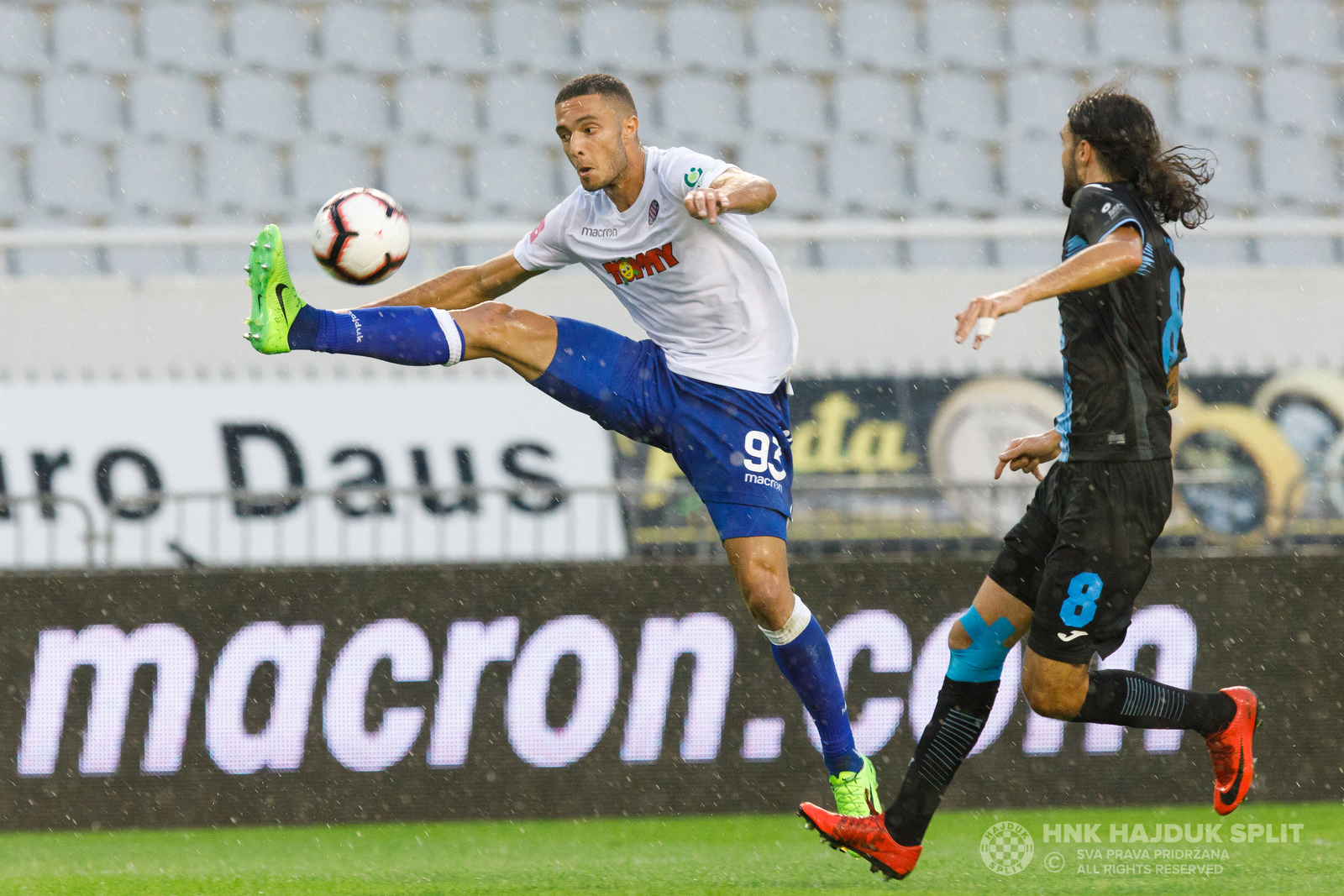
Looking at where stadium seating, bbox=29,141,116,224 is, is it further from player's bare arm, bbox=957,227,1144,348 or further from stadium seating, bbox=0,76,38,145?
player's bare arm, bbox=957,227,1144,348

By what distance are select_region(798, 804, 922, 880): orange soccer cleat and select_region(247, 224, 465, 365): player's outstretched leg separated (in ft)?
5.68

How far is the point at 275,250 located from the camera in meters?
4.46

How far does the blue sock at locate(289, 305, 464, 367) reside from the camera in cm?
455

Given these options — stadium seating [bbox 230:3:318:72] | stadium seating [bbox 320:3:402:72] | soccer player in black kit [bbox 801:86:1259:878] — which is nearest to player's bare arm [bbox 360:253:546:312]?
soccer player in black kit [bbox 801:86:1259:878]

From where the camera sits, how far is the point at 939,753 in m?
4.61

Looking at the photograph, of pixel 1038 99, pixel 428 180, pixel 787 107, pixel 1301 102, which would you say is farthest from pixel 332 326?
pixel 1301 102

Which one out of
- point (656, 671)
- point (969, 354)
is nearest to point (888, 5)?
point (969, 354)

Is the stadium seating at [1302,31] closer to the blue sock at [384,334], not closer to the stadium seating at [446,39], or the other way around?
the stadium seating at [446,39]

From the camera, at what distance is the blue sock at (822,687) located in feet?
16.0

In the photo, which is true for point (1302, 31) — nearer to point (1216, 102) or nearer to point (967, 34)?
point (1216, 102)

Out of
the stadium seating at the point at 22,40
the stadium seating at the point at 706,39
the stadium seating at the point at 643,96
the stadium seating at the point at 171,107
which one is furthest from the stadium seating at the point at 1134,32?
the stadium seating at the point at 22,40

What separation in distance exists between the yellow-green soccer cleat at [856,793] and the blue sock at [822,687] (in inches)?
0.9

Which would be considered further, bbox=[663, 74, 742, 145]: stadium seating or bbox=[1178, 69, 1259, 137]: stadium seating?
bbox=[1178, 69, 1259, 137]: stadium seating

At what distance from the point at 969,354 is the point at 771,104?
399 centimetres
